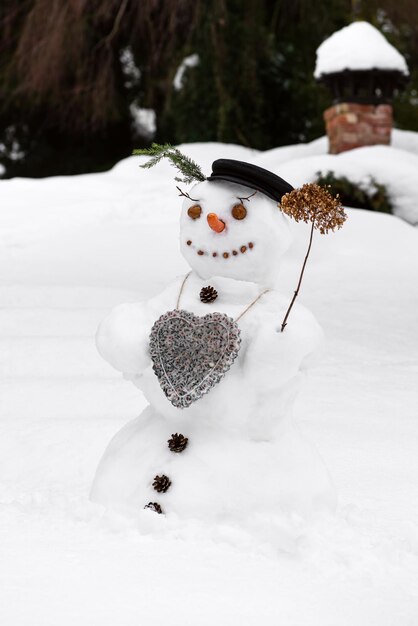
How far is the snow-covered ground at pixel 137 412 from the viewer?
6.61 ft

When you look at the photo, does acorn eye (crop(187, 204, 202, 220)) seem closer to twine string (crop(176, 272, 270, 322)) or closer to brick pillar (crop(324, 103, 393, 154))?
twine string (crop(176, 272, 270, 322))

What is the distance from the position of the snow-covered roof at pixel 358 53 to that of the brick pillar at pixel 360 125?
38cm

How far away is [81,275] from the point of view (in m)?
5.74

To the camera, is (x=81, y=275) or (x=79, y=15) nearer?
(x=81, y=275)

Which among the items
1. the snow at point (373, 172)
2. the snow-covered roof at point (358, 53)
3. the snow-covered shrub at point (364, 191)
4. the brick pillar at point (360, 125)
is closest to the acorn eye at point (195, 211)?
the snow at point (373, 172)

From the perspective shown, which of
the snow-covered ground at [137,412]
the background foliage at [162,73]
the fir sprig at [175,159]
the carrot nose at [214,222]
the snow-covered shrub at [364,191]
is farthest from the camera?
the background foliage at [162,73]

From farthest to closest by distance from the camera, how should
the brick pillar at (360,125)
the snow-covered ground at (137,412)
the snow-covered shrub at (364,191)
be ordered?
the brick pillar at (360,125) → the snow-covered shrub at (364,191) → the snow-covered ground at (137,412)

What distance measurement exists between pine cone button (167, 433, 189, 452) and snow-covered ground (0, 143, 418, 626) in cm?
19

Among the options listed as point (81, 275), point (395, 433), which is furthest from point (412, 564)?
point (81, 275)

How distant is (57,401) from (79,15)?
5.53m

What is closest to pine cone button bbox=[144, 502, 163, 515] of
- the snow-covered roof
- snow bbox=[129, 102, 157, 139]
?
the snow-covered roof

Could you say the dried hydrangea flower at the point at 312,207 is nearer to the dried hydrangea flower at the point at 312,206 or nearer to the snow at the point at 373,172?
the dried hydrangea flower at the point at 312,206

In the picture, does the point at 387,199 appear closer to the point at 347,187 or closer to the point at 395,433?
the point at 347,187

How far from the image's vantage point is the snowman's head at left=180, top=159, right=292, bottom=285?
2389mm
